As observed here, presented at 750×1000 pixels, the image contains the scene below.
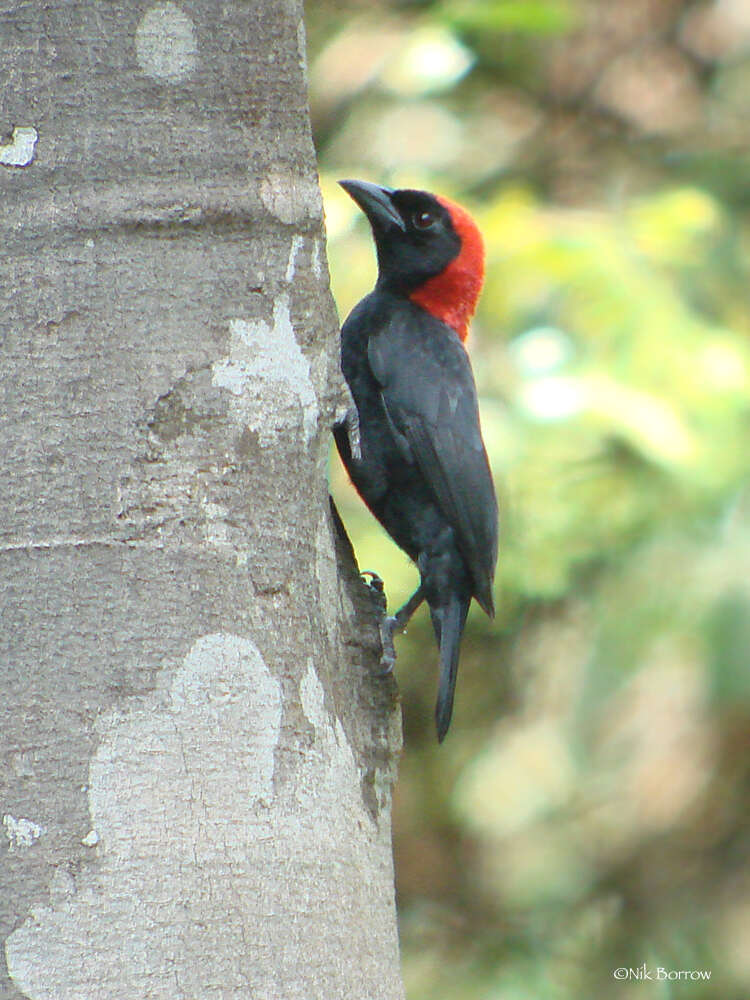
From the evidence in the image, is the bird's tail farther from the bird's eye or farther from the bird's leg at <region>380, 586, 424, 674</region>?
the bird's eye

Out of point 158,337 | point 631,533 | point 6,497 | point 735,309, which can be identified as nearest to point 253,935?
point 6,497

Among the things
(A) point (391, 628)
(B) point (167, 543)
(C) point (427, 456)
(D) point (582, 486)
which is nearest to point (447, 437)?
(C) point (427, 456)

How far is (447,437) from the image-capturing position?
2.90 meters

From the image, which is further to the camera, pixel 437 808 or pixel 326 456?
pixel 437 808

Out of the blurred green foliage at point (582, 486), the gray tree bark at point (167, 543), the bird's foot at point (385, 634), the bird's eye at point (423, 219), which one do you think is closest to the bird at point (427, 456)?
the bird's eye at point (423, 219)

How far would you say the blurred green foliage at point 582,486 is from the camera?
11.9ft

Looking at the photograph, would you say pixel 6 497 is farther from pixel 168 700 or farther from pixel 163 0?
pixel 163 0

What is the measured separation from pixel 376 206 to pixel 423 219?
132 millimetres

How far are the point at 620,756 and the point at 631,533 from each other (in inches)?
55.2

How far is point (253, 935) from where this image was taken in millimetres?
1518

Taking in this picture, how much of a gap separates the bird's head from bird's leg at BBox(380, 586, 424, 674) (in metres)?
0.78

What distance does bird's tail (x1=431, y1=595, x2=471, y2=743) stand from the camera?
2.73m

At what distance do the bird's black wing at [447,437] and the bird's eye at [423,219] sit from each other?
1.48 ft

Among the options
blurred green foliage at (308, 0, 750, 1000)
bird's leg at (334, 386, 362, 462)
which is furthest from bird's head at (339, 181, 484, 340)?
bird's leg at (334, 386, 362, 462)
